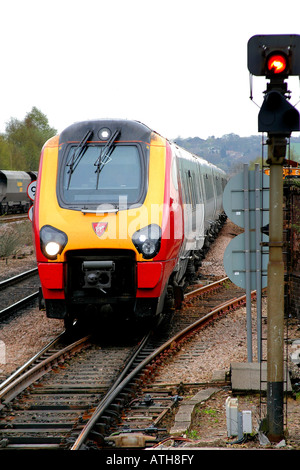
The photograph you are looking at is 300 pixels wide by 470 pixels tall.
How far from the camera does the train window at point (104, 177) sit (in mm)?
9445

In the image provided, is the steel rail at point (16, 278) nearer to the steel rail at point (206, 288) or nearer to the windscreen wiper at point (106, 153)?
the steel rail at point (206, 288)

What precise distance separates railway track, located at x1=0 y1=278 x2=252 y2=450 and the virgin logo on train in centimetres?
162

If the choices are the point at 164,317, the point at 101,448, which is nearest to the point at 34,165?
the point at 164,317

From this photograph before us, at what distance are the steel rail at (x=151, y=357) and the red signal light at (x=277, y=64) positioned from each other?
11.2ft

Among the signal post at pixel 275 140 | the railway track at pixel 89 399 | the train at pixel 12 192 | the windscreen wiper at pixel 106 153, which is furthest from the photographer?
the train at pixel 12 192

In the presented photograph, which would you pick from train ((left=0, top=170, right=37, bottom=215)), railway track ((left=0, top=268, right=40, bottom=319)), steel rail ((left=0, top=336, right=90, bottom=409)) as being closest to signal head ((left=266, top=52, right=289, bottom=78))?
steel rail ((left=0, top=336, right=90, bottom=409))

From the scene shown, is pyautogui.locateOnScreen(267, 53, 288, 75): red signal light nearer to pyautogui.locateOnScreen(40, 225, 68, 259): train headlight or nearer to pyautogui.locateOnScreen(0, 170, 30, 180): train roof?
pyautogui.locateOnScreen(40, 225, 68, 259): train headlight

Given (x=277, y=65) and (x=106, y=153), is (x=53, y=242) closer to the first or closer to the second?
(x=106, y=153)

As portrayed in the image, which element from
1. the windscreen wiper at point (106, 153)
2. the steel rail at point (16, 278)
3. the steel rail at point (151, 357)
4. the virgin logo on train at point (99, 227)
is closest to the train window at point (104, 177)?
the windscreen wiper at point (106, 153)

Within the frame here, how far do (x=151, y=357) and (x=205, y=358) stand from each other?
0.83 meters

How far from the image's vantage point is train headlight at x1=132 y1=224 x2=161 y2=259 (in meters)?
9.09

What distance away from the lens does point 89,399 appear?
7.16 metres
